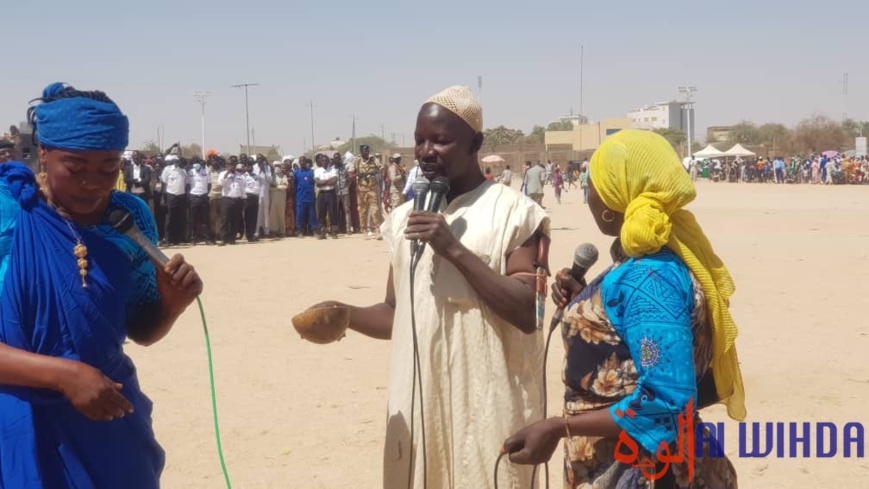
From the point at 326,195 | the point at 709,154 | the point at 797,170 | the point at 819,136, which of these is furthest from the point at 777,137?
the point at 326,195

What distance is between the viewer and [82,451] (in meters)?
2.29

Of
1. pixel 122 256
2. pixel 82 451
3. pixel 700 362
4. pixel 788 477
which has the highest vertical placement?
pixel 122 256

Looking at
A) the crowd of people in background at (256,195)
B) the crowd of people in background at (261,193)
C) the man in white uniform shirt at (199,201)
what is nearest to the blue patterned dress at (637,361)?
the crowd of people in background at (261,193)

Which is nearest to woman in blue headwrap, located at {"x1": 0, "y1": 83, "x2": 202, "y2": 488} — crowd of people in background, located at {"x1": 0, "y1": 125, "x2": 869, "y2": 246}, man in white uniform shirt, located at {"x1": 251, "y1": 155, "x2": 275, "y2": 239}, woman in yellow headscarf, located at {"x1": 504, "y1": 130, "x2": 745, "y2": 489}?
woman in yellow headscarf, located at {"x1": 504, "y1": 130, "x2": 745, "y2": 489}

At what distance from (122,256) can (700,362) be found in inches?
63.6

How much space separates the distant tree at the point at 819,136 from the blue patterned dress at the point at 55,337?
73.9 metres

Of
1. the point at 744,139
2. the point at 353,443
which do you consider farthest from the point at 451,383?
the point at 744,139

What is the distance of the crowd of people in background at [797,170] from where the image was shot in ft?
150

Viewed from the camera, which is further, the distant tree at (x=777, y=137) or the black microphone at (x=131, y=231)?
the distant tree at (x=777, y=137)

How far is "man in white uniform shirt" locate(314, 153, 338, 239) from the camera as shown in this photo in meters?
19.3

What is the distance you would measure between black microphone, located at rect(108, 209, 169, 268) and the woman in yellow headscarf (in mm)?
1101

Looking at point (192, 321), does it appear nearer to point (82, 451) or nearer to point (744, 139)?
point (82, 451)

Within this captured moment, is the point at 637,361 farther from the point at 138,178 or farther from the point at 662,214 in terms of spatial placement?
the point at 138,178

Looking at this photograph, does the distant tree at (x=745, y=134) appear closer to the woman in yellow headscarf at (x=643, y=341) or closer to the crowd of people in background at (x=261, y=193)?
the crowd of people in background at (x=261, y=193)
